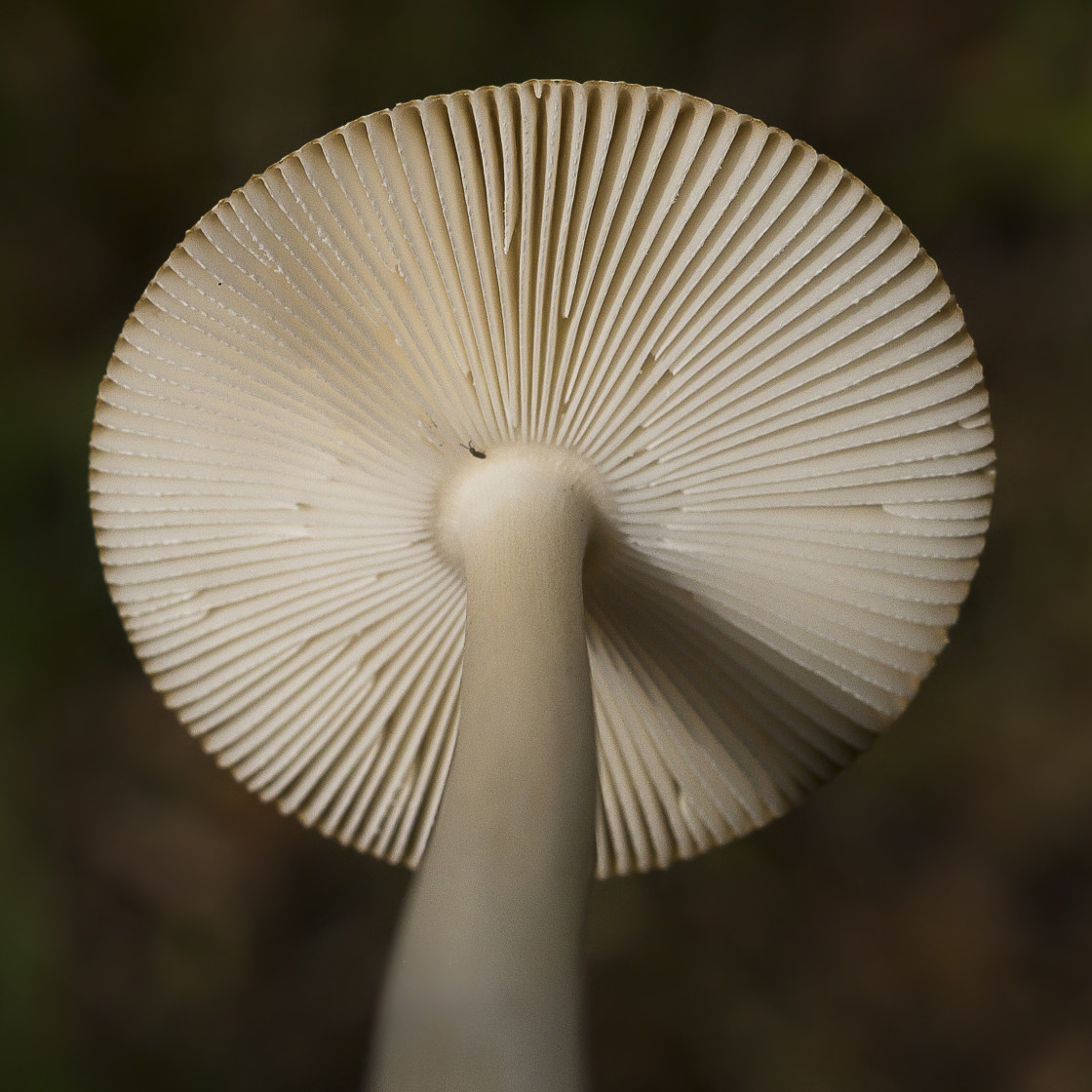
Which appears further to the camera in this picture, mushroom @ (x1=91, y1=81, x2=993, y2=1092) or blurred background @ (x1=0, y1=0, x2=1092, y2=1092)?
blurred background @ (x1=0, y1=0, x2=1092, y2=1092)

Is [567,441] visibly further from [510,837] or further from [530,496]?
[510,837]

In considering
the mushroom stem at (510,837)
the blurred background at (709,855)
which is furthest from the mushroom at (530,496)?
the blurred background at (709,855)

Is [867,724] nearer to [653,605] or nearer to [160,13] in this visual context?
[653,605]

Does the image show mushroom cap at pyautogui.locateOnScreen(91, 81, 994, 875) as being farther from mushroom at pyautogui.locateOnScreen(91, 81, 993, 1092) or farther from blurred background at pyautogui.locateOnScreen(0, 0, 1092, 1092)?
blurred background at pyautogui.locateOnScreen(0, 0, 1092, 1092)

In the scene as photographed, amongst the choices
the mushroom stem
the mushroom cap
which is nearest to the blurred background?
the mushroom cap

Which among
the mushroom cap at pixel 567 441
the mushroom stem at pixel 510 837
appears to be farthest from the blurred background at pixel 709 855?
the mushroom stem at pixel 510 837

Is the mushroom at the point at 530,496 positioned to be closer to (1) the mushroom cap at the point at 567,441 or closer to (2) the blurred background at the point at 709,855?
(1) the mushroom cap at the point at 567,441

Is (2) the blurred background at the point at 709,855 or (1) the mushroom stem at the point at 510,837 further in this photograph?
(2) the blurred background at the point at 709,855
